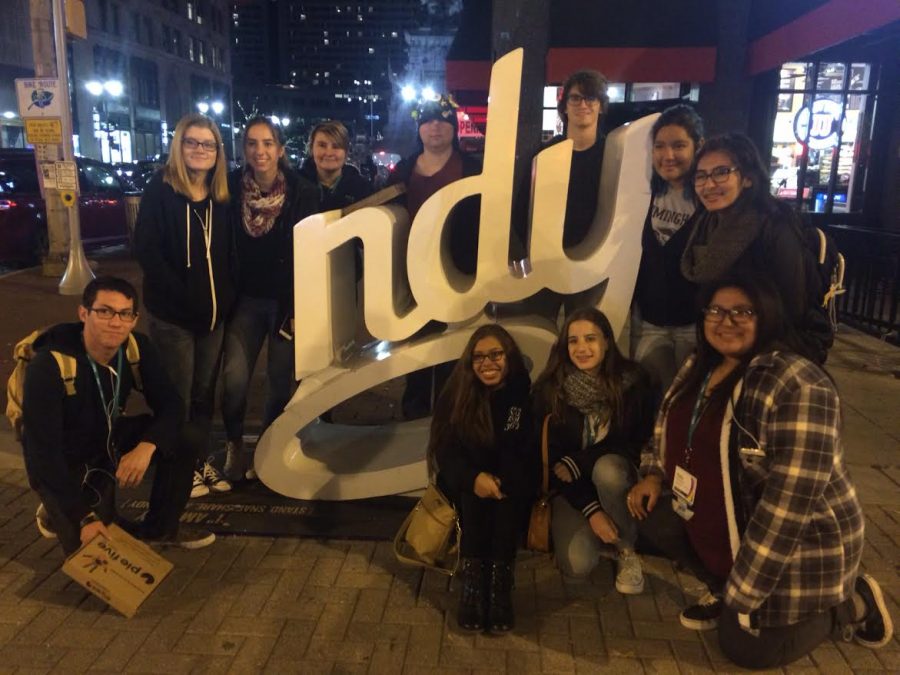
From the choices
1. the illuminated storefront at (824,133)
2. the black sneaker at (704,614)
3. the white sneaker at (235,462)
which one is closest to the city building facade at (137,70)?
the illuminated storefront at (824,133)

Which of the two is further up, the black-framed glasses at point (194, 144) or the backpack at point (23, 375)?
the black-framed glasses at point (194, 144)

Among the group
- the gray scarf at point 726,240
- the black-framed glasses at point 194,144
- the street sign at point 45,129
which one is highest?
the street sign at point 45,129

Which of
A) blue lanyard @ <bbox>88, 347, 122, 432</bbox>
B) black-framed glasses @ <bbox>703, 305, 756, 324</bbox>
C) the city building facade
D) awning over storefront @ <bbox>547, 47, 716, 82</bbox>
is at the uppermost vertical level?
the city building facade

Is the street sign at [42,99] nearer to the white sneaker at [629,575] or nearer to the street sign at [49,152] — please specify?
the street sign at [49,152]

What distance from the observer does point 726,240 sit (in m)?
3.03

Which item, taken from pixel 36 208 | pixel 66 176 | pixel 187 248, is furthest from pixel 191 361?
pixel 36 208

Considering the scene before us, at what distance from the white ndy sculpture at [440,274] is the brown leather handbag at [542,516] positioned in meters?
0.68

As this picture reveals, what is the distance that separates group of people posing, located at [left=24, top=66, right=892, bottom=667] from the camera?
248cm

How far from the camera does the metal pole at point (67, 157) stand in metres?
9.66

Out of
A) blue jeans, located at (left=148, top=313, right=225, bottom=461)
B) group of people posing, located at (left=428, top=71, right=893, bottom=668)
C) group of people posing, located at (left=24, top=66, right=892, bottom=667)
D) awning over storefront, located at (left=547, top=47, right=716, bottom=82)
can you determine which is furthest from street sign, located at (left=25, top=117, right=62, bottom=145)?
group of people posing, located at (left=428, top=71, right=893, bottom=668)

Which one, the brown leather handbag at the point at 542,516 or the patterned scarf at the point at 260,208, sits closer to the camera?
the brown leather handbag at the point at 542,516

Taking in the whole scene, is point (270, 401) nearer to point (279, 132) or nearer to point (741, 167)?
point (279, 132)

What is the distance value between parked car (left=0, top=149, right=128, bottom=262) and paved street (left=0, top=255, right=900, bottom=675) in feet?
30.0

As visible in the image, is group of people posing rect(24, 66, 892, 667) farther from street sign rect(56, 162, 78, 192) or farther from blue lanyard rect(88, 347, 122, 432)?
street sign rect(56, 162, 78, 192)
